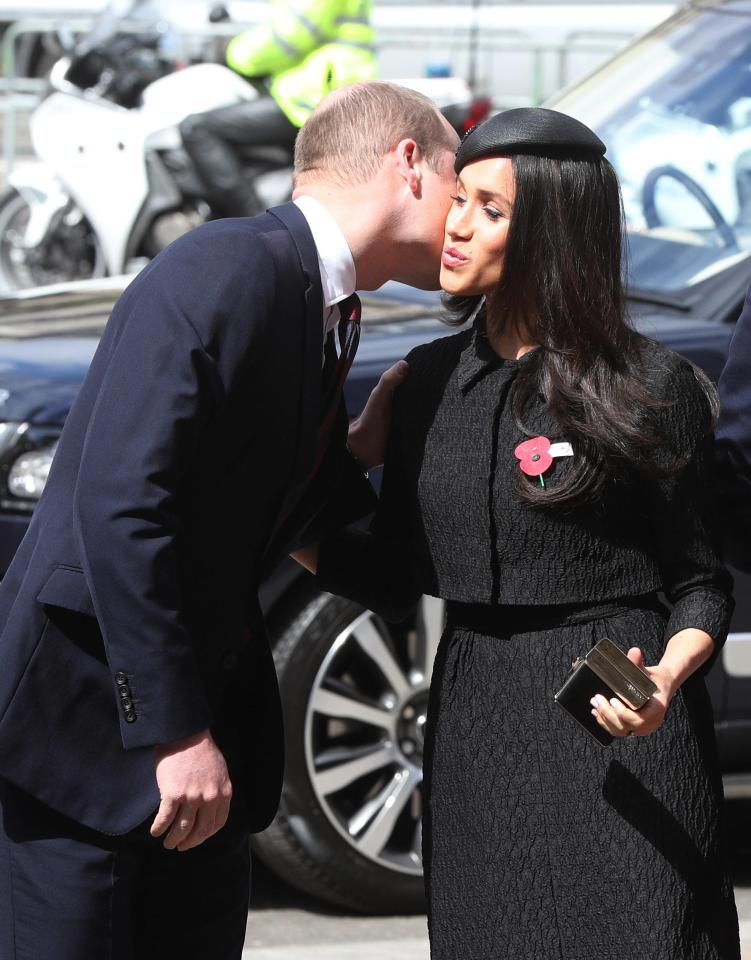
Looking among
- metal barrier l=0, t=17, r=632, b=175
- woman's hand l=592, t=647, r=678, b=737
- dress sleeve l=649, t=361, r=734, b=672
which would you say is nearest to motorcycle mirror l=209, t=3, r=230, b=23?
metal barrier l=0, t=17, r=632, b=175

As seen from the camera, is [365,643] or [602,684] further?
[365,643]

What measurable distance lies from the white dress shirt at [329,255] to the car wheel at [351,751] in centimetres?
162

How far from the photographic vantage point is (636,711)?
2.31 m

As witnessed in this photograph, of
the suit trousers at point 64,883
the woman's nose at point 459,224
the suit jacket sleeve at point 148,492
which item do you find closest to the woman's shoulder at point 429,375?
the woman's nose at point 459,224

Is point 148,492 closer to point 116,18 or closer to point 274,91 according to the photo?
point 274,91

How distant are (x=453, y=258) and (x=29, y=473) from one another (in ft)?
5.61

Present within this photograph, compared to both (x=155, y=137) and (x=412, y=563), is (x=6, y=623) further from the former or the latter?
(x=155, y=137)

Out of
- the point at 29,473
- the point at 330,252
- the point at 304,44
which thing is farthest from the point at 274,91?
the point at 330,252

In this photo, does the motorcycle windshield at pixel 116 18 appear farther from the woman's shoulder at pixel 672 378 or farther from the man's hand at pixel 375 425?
the woman's shoulder at pixel 672 378

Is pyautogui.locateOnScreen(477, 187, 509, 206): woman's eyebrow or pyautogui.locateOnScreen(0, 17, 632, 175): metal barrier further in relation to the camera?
pyautogui.locateOnScreen(0, 17, 632, 175): metal barrier

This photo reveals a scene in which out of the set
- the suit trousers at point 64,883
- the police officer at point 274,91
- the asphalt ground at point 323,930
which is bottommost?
the police officer at point 274,91

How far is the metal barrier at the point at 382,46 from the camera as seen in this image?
12820mm

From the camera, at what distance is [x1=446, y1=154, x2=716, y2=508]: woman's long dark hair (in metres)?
2.43

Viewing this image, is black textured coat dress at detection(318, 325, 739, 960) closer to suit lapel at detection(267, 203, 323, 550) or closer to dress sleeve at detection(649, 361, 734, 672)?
dress sleeve at detection(649, 361, 734, 672)
